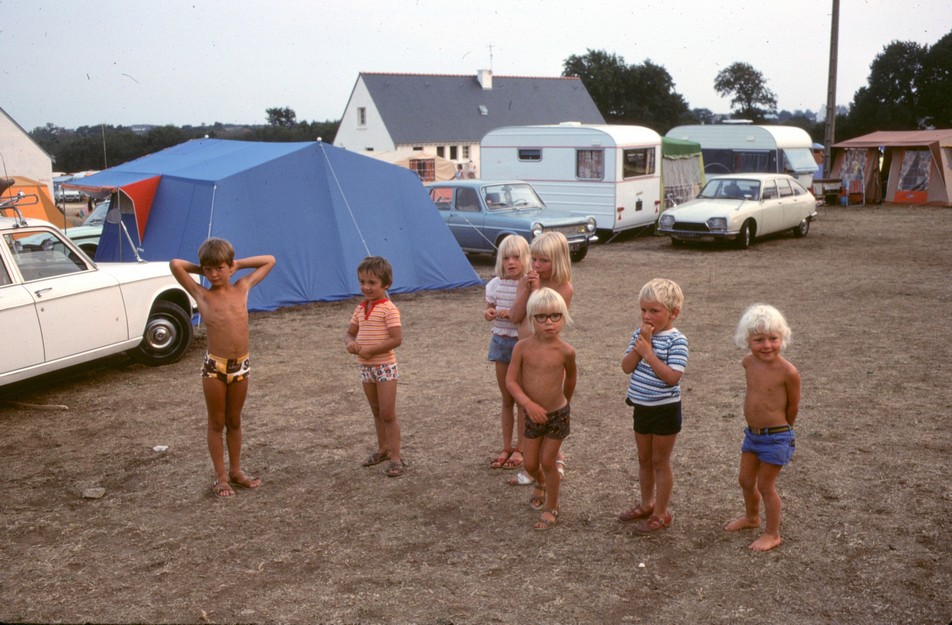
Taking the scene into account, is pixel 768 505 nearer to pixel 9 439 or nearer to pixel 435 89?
pixel 9 439

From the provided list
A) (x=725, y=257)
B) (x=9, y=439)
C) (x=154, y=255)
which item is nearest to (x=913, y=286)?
(x=725, y=257)

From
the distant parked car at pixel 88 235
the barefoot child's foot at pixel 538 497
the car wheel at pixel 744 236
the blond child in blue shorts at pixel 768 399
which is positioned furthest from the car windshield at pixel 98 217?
the blond child in blue shorts at pixel 768 399

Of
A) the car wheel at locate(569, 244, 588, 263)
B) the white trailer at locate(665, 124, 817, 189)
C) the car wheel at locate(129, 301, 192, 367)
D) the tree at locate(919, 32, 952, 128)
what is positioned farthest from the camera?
the tree at locate(919, 32, 952, 128)

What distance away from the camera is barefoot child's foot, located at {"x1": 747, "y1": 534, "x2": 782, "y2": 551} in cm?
415

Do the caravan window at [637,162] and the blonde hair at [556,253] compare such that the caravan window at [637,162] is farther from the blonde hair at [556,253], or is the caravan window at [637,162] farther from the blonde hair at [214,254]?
the blonde hair at [214,254]

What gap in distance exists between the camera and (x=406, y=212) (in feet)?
41.2

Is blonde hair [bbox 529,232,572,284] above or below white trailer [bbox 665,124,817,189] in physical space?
below

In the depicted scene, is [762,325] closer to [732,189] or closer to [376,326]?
[376,326]

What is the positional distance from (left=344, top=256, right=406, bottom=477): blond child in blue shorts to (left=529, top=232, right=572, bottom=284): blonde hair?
91cm

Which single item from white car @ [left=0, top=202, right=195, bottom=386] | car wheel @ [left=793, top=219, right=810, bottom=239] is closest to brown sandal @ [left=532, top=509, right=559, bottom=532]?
white car @ [left=0, top=202, right=195, bottom=386]

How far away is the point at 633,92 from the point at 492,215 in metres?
65.1

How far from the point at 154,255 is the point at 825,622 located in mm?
9958

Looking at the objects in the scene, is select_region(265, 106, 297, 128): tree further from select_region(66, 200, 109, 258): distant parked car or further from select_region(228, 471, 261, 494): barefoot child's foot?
select_region(228, 471, 261, 494): barefoot child's foot

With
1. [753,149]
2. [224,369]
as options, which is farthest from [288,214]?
[753,149]
